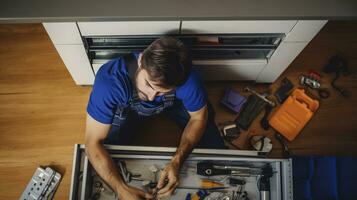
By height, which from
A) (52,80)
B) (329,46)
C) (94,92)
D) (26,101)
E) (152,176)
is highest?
(329,46)

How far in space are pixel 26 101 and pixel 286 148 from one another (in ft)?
5.37

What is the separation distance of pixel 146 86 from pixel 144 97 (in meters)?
0.11

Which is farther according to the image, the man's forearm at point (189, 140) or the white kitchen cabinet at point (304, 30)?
the white kitchen cabinet at point (304, 30)

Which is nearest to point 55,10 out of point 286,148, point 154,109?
point 154,109

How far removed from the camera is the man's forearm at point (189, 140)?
1327mm

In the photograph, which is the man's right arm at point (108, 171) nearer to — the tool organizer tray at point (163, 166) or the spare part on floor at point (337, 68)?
the tool organizer tray at point (163, 166)

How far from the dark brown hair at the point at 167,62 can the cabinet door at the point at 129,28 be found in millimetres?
204

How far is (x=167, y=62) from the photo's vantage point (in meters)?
1.17

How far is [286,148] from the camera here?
1.96 meters

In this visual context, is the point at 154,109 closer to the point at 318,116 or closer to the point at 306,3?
the point at 306,3

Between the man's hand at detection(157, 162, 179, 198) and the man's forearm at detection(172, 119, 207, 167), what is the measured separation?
0.03 metres

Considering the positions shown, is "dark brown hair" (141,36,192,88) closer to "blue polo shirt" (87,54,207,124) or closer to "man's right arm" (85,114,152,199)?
"blue polo shirt" (87,54,207,124)

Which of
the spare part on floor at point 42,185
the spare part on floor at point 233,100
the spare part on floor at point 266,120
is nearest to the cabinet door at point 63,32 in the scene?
the spare part on floor at point 42,185

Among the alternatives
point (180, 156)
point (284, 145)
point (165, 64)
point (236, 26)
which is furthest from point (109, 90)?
point (284, 145)
